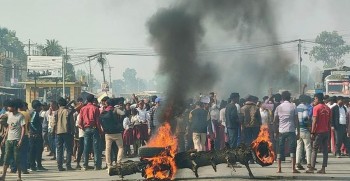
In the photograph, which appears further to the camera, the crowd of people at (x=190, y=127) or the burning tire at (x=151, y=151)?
the crowd of people at (x=190, y=127)

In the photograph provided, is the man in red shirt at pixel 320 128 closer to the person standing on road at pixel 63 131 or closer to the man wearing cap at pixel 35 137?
the person standing on road at pixel 63 131

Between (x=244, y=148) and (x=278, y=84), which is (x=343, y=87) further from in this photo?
(x=244, y=148)

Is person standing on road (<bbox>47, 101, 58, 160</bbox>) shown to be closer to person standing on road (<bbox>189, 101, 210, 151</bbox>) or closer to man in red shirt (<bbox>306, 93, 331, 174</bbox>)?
person standing on road (<bbox>189, 101, 210, 151</bbox>)

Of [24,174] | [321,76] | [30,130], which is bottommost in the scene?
[24,174]

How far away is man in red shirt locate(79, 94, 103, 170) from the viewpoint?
16.1m

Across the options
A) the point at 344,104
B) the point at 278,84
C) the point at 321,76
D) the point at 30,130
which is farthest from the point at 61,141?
the point at 321,76

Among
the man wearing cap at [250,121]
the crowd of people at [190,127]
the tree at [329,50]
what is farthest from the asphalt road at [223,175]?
the tree at [329,50]

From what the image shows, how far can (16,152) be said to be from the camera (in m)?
13.8

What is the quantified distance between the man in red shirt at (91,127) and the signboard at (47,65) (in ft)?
200

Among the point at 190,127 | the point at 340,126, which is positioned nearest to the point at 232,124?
the point at 190,127

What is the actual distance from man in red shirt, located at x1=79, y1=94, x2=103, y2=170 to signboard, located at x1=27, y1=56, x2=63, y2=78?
200 feet

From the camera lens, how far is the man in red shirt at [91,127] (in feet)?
53.0

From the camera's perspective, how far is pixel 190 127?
17250mm

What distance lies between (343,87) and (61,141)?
21.5 metres
